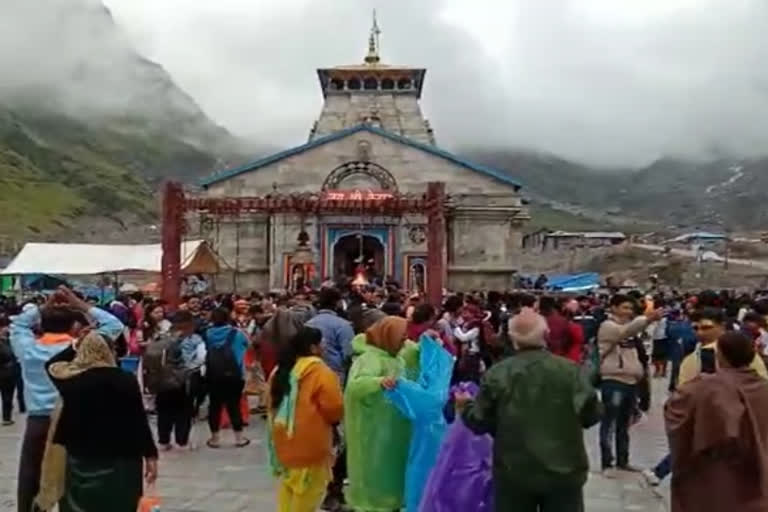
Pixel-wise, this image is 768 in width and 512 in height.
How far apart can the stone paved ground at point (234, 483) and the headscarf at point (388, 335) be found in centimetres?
236

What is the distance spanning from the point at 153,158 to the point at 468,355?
6186 inches

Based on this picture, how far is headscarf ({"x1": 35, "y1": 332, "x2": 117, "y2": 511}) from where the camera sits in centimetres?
626

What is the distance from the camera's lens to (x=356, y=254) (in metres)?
44.0

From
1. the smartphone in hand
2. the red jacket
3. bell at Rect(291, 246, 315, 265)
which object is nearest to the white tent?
bell at Rect(291, 246, 315, 265)

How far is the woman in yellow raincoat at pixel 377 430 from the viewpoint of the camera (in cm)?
725

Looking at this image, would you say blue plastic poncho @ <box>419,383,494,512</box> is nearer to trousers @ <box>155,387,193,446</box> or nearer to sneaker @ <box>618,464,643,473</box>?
sneaker @ <box>618,464,643,473</box>

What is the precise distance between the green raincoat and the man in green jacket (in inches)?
55.6

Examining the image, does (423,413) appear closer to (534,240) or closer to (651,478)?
(651,478)

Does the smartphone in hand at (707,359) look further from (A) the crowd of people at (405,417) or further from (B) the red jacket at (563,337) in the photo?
(B) the red jacket at (563,337)

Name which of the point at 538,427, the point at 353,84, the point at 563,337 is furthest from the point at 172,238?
the point at 353,84

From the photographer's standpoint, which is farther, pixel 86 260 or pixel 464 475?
pixel 86 260

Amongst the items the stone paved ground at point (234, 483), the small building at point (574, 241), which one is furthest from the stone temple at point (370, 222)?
the stone paved ground at point (234, 483)

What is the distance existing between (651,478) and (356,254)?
112 ft

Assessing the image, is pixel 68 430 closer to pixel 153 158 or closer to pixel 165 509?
pixel 165 509
